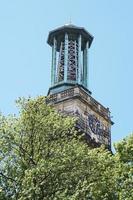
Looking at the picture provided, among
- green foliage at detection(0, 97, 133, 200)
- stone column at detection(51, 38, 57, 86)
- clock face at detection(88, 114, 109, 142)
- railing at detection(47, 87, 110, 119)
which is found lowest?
green foliage at detection(0, 97, 133, 200)

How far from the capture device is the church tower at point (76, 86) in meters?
62.8

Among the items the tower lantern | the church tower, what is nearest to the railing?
the church tower

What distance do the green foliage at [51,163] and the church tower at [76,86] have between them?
25.5m

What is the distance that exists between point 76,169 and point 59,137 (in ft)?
7.27

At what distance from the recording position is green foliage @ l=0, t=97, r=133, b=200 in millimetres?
29297

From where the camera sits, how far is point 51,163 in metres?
29.8

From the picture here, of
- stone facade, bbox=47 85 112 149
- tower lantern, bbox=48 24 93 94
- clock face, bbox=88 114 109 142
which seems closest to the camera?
stone facade, bbox=47 85 112 149

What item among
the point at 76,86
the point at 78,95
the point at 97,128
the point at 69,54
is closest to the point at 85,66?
the point at 69,54

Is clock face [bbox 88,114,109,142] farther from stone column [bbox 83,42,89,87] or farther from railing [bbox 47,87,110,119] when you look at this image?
A: stone column [bbox 83,42,89,87]

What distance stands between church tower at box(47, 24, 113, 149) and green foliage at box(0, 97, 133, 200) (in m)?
25.5

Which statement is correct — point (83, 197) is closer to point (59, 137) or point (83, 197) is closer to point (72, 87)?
point (59, 137)

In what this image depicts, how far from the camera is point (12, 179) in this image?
29.9 meters

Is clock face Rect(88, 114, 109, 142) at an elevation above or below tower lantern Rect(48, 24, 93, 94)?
below

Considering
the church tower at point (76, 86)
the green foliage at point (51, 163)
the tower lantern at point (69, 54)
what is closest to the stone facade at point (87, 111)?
the church tower at point (76, 86)
